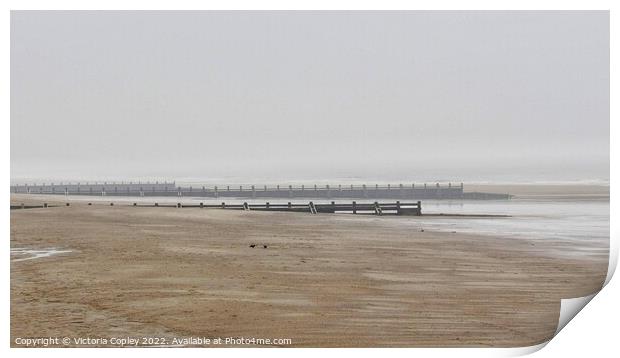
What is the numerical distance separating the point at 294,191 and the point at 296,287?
2.37m

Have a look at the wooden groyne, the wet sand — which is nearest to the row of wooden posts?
the wooden groyne

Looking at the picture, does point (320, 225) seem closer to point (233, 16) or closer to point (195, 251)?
point (195, 251)

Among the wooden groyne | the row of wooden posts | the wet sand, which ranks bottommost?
the wet sand

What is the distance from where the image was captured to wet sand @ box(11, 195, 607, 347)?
6594 millimetres

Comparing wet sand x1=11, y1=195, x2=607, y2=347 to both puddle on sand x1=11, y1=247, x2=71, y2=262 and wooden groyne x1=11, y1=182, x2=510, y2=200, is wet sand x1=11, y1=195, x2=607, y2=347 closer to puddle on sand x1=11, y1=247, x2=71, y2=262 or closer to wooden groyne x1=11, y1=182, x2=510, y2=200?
puddle on sand x1=11, y1=247, x2=71, y2=262

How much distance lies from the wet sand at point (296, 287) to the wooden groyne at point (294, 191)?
0.55 meters

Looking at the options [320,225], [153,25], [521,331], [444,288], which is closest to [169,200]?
[320,225]

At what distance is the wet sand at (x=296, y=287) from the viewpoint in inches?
260

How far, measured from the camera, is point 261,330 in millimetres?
6559

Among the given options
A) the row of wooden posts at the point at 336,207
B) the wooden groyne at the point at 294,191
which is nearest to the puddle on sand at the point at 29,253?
the wooden groyne at the point at 294,191

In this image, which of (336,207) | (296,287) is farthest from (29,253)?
(336,207)

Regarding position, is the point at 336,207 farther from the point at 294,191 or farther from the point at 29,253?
the point at 29,253

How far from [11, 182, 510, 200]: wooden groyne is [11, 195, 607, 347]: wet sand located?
55 cm

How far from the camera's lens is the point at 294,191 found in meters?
9.36
